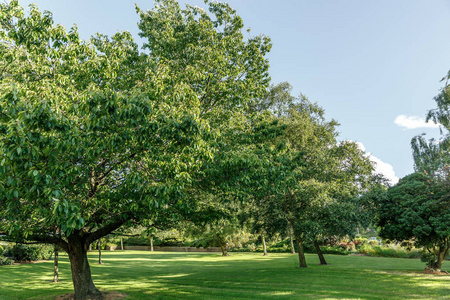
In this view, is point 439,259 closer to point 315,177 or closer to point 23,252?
point 315,177

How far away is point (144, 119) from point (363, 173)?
1954 cm

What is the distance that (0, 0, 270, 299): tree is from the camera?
274 inches

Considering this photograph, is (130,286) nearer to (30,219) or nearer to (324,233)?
(30,219)

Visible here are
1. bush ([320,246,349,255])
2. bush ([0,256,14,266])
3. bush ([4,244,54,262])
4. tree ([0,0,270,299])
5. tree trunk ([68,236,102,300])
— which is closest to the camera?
tree ([0,0,270,299])

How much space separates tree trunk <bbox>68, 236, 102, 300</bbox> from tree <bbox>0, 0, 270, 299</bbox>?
0.14 feet

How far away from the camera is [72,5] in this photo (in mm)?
14227

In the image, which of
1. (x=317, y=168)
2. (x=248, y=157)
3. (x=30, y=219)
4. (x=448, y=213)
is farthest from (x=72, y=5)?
(x=448, y=213)

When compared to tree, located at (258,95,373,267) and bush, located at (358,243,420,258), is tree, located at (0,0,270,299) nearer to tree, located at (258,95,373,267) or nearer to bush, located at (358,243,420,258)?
tree, located at (258,95,373,267)

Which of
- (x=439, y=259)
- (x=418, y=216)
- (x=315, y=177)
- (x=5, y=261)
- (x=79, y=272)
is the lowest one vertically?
(x=439, y=259)

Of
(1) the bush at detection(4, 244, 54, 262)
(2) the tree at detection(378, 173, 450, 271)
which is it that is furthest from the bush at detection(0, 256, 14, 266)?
(2) the tree at detection(378, 173, 450, 271)

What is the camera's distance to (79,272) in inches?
512

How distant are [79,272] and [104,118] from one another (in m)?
8.90

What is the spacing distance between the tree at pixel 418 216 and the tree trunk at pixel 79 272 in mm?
17515

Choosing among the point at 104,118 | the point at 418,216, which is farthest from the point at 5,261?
the point at 418,216
